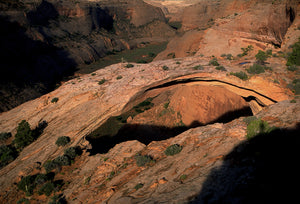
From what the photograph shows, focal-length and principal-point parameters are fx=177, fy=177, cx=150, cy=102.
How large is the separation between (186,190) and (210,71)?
1556cm

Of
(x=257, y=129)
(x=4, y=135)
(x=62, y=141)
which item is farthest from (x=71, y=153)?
(x=257, y=129)

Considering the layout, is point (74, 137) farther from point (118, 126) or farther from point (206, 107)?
point (206, 107)

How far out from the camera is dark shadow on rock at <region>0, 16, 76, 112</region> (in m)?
40.8

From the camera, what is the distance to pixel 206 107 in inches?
1005

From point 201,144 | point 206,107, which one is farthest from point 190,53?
point 201,144

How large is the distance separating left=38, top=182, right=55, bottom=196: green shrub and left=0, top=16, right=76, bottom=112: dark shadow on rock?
104ft

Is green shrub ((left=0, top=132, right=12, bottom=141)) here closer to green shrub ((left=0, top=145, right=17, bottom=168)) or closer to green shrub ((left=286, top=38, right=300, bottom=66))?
green shrub ((left=0, top=145, right=17, bottom=168))

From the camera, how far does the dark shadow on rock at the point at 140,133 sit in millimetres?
24594

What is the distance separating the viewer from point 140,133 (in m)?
26.1

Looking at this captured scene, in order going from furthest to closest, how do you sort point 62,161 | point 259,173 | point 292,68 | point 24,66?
1. point 24,66
2. point 292,68
3. point 62,161
4. point 259,173

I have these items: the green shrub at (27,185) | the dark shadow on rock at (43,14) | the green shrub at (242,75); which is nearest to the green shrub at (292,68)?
the green shrub at (242,75)

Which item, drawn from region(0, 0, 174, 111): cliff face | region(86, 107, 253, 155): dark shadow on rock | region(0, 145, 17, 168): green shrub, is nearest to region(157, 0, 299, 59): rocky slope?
region(86, 107, 253, 155): dark shadow on rock

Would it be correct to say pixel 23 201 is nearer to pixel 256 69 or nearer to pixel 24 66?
pixel 256 69

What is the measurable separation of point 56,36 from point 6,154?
60.6m
